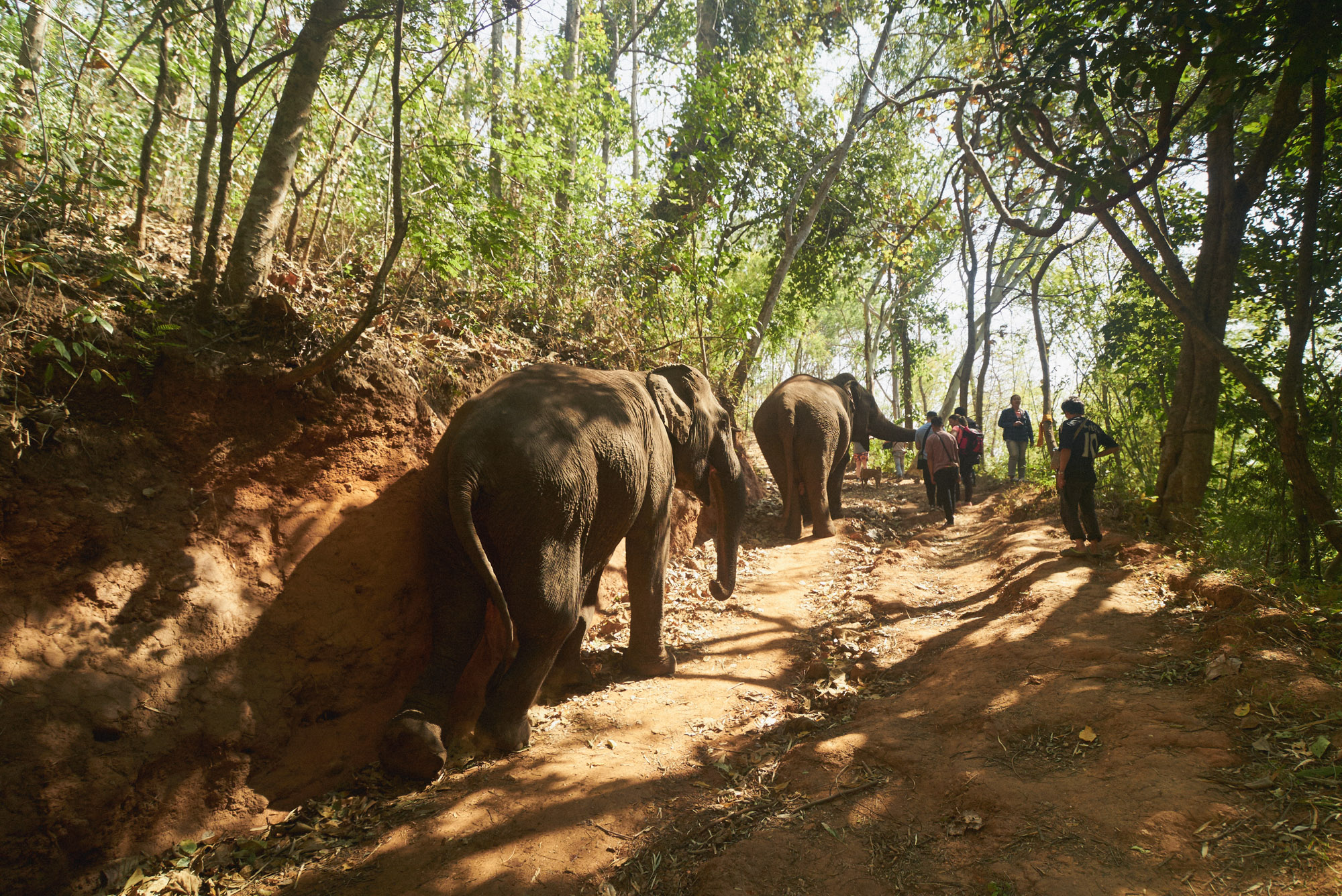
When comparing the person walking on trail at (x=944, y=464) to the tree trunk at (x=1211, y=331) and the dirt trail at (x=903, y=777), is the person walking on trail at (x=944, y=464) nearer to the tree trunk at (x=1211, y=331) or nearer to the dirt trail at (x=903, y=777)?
the tree trunk at (x=1211, y=331)

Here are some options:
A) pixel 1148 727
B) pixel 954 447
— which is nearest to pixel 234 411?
pixel 1148 727

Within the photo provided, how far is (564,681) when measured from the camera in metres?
4.82

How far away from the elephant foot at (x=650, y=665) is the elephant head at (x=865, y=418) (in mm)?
8087

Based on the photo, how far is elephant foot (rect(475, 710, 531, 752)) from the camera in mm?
3822

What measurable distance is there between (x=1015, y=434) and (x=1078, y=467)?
6822 mm

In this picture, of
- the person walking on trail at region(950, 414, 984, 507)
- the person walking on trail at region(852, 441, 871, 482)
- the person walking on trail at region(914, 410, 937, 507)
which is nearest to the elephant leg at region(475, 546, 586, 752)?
the person walking on trail at region(914, 410, 937, 507)

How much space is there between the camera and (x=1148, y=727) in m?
3.14

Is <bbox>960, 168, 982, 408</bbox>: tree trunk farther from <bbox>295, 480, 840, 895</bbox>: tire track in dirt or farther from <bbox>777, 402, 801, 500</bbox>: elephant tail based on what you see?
<bbox>295, 480, 840, 895</bbox>: tire track in dirt

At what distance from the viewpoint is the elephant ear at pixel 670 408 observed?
552 centimetres

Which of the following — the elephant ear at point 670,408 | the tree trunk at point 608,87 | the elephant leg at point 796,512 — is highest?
the tree trunk at point 608,87

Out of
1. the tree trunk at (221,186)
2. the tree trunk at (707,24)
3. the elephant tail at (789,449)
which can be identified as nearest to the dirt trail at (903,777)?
the tree trunk at (221,186)

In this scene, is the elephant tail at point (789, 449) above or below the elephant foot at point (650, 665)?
above

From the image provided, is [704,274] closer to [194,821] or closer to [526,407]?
[526,407]

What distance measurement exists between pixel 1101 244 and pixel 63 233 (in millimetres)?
19645
